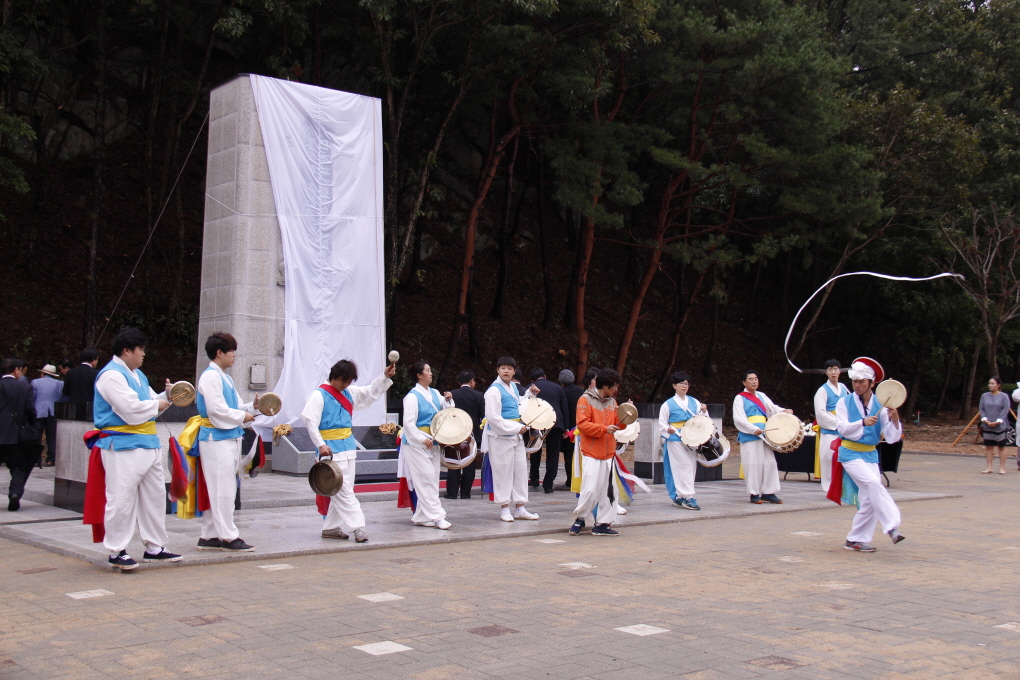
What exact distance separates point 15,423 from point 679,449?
7788 millimetres

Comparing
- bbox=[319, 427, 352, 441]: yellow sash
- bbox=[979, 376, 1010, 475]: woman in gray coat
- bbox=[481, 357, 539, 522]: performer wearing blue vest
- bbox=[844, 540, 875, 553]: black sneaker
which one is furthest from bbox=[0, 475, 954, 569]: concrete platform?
bbox=[979, 376, 1010, 475]: woman in gray coat

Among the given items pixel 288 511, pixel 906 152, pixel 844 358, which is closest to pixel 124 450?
pixel 288 511

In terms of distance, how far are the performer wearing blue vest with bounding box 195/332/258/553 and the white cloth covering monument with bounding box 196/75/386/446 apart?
624cm

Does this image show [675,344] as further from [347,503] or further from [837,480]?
[347,503]

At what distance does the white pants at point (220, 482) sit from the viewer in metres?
7.70

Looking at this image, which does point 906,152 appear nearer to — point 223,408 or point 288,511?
point 288,511

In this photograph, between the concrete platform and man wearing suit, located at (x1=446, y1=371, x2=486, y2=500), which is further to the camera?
man wearing suit, located at (x1=446, y1=371, x2=486, y2=500)

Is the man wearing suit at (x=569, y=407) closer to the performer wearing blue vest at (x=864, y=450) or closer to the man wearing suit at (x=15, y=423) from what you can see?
the performer wearing blue vest at (x=864, y=450)

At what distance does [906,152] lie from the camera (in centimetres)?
2508

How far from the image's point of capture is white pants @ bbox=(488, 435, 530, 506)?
1016cm

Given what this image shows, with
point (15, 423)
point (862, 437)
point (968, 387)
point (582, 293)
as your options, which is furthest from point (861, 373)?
point (968, 387)

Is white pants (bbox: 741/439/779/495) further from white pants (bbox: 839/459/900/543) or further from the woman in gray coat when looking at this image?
the woman in gray coat

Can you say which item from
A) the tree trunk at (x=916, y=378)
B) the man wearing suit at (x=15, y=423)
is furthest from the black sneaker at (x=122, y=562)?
the tree trunk at (x=916, y=378)

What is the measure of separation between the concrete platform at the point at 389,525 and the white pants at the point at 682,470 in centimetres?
28
